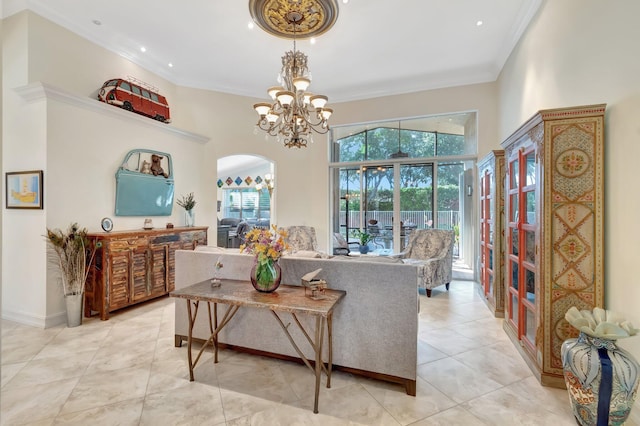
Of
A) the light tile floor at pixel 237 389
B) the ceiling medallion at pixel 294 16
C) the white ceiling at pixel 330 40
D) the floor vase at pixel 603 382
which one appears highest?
the white ceiling at pixel 330 40

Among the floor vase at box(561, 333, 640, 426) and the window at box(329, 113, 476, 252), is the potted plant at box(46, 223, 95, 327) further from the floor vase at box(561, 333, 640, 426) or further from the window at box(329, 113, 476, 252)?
the floor vase at box(561, 333, 640, 426)

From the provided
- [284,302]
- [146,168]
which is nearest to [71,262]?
[146,168]

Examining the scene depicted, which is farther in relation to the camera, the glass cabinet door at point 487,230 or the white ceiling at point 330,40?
the glass cabinet door at point 487,230

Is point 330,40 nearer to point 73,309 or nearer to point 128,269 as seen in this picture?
point 128,269

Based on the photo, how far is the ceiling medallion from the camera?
351 centimetres

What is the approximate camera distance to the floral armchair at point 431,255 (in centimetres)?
492

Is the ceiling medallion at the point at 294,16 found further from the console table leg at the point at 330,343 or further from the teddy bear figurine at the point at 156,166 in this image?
the console table leg at the point at 330,343

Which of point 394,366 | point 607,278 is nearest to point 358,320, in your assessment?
point 394,366

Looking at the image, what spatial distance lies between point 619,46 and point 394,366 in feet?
9.65

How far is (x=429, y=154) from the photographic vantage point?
609 cm

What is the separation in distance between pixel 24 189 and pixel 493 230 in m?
5.72

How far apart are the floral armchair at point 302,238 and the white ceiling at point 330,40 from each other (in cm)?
273

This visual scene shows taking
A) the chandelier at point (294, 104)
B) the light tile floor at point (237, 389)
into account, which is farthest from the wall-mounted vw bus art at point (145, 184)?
the chandelier at point (294, 104)

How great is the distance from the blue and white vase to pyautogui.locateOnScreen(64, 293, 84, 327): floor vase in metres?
4.80
